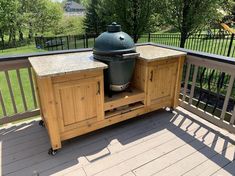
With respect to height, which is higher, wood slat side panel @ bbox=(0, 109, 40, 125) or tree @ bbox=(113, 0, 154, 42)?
tree @ bbox=(113, 0, 154, 42)

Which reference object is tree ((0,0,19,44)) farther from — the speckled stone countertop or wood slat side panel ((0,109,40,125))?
the speckled stone countertop

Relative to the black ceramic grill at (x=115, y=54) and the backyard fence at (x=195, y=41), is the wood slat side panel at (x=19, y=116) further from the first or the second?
the backyard fence at (x=195, y=41)

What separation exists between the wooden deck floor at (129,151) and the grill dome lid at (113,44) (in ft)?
3.49

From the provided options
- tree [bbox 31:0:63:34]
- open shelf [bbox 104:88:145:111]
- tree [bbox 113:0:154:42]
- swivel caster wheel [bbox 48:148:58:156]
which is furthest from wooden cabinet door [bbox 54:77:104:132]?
tree [bbox 31:0:63:34]

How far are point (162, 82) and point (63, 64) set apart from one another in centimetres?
137

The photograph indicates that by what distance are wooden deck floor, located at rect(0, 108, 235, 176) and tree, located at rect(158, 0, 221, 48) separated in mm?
4092

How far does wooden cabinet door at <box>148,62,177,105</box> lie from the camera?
99.1 inches

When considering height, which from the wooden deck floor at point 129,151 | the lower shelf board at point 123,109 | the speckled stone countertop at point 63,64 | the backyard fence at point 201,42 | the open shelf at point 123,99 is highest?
the speckled stone countertop at point 63,64

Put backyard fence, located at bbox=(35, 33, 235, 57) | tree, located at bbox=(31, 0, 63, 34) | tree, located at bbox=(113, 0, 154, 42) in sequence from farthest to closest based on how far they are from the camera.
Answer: tree, located at bbox=(31, 0, 63, 34) → tree, located at bbox=(113, 0, 154, 42) → backyard fence, located at bbox=(35, 33, 235, 57)

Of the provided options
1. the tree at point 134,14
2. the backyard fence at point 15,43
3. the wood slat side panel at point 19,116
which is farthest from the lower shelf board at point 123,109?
the backyard fence at point 15,43

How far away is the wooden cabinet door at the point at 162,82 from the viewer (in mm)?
2518

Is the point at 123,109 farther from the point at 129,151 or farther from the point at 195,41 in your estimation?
the point at 195,41

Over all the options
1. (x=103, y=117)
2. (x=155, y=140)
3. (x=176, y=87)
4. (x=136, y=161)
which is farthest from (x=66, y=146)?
(x=176, y=87)

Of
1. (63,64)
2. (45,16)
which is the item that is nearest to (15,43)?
(45,16)
